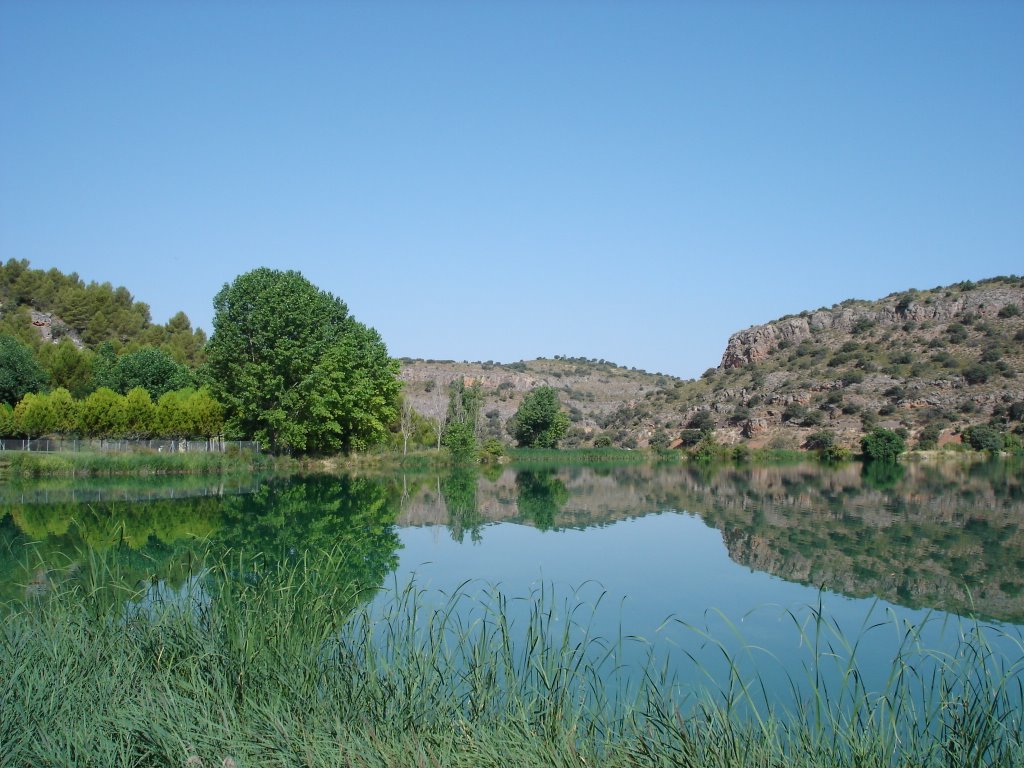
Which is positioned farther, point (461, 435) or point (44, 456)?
point (461, 435)

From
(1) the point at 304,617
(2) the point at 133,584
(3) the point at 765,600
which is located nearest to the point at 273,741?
(1) the point at 304,617

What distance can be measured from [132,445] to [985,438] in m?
50.3

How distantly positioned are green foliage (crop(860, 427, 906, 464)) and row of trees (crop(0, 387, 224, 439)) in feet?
133

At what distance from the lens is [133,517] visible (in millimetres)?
20922

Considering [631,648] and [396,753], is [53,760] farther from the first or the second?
[631,648]

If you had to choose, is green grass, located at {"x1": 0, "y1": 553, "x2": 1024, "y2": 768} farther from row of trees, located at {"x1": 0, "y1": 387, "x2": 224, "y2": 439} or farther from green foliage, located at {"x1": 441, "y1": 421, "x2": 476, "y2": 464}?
green foliage, located at {"x1": 441, "y1": 421, "x2": 476, "y2": 464}

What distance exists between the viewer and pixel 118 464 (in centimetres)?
3416

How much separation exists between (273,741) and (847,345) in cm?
7765

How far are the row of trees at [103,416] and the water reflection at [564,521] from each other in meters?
9.25

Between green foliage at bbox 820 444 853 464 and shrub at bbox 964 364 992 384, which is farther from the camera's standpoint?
shrub at bbox 964 364 992 384

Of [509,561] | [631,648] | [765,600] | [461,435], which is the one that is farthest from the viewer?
[461,435]

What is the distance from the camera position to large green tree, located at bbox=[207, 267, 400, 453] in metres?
41.9

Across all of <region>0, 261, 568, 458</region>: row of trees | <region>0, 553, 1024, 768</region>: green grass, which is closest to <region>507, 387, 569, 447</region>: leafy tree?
<region>0, 261, 568, 458</region>: row of trees

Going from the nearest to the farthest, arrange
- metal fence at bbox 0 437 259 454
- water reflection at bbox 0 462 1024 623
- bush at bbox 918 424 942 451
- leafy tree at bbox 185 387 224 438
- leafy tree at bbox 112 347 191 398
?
water reflection at bbox 0 462 1024 623 → metal fence at bbox 0 437 259 454 → leafy tree at bbox 185 387 224 438 → leafy tree at bbox 112 347 191 398 → bush at bbox 918 424 942 451
